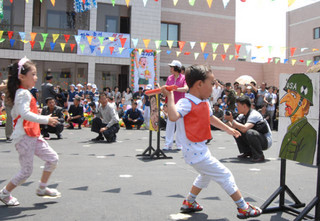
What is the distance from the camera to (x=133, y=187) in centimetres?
411

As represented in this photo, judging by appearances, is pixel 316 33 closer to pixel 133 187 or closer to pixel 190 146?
pixel 133 187

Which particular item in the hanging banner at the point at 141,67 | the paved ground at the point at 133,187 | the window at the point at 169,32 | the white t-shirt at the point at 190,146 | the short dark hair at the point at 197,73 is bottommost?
the paved ground at the point at 133,187

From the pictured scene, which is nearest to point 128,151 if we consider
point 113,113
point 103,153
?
point 103,153

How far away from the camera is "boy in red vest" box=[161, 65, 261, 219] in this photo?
2.88m

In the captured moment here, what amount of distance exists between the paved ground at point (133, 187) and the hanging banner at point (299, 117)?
23cm

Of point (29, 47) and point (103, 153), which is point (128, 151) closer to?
point (103, 153)

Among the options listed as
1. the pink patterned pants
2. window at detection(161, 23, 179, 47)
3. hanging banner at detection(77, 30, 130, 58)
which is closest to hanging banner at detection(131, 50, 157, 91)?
hanging banner at detection(77, 30, 130, 58)

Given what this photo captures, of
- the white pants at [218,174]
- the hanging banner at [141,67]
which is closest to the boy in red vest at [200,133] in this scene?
the white pants at [218,174]

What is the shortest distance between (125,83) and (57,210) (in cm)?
1819

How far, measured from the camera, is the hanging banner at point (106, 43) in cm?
1906

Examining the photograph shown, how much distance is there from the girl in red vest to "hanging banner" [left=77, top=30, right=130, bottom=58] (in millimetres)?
15921

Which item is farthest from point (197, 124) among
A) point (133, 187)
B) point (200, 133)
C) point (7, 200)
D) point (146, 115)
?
point (146, 115)

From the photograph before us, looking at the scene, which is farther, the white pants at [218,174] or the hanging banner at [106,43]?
the hanging banner at [106,43]

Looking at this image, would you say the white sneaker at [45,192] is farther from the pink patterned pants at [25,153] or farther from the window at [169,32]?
the window at [169,32]
